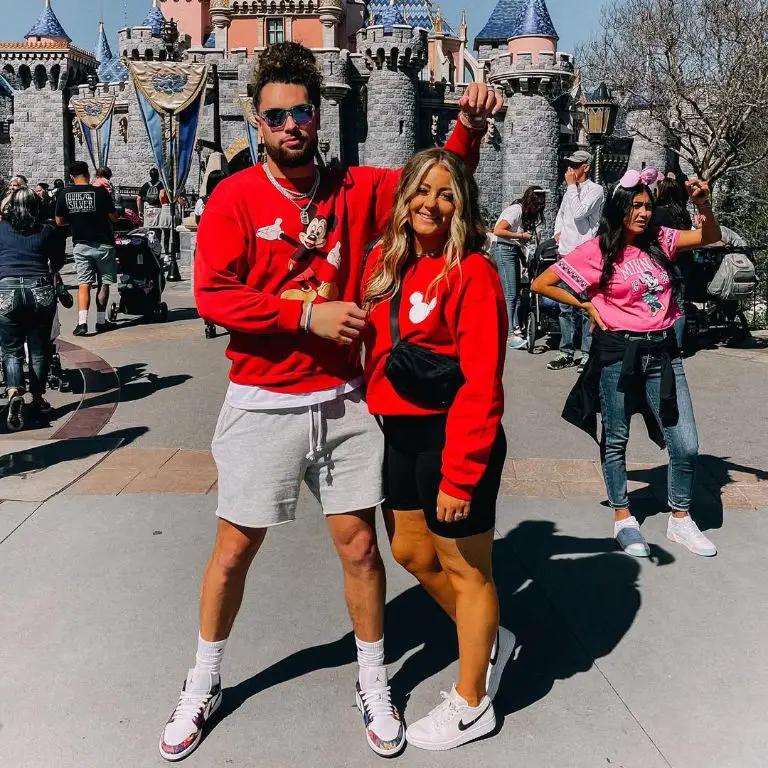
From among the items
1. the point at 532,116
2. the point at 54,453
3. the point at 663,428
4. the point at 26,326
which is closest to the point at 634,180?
the point at 663,428

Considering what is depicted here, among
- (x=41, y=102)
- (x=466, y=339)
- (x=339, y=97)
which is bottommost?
(x=466, y=339)

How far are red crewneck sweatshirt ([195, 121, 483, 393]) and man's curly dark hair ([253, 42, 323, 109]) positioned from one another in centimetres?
23

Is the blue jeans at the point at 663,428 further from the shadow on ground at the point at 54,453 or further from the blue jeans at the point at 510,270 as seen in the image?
the blue jeans at the point at 510,270

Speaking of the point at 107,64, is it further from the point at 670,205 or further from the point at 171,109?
the point at 670,205

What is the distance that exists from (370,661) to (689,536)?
1963mm

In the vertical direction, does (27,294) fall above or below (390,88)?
below

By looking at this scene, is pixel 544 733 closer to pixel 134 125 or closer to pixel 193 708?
pixel 193 708

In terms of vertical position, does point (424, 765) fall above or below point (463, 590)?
below

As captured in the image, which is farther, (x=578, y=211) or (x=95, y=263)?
(x=95, y=263)

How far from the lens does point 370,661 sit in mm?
2799

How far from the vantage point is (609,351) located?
421cm

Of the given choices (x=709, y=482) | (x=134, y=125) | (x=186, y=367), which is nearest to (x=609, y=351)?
(x=709, y=482)

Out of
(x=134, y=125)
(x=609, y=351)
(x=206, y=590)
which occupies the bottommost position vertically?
(x=206, y=590)

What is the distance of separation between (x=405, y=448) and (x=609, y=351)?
1.82 meters
